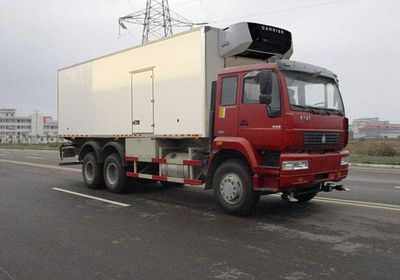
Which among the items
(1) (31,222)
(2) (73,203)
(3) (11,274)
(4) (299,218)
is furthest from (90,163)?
(3) (11,274)

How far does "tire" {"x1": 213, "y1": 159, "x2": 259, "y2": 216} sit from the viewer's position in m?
7.96

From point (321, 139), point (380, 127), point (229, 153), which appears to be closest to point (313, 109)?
point (321, 139)

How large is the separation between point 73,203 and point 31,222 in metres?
2.10

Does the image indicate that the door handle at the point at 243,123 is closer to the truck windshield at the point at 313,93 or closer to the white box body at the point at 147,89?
the truck windshield at the point at 313,93

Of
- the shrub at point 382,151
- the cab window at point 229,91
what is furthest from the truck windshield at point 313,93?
the shrub at point 382,151

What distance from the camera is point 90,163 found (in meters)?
12.7

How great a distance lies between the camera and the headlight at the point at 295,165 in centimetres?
746

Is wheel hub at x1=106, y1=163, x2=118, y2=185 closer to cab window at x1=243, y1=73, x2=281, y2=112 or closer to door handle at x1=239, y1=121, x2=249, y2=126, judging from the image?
door handle at x1=239, y1=121, x2=249, y2=126

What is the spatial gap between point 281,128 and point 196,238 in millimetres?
2296

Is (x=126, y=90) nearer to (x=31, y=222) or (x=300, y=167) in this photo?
(x=31, y=222)

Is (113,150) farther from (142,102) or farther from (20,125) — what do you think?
(20,125)

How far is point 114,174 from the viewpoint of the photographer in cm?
1177

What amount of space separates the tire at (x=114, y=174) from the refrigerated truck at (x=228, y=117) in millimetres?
31

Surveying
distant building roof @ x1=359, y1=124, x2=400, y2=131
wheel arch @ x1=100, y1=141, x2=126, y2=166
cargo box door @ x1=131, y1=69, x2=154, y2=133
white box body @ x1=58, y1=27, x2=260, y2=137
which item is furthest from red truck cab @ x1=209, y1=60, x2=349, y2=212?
distant building roof @ x1=359, y1=124, x2=400, y2=131
